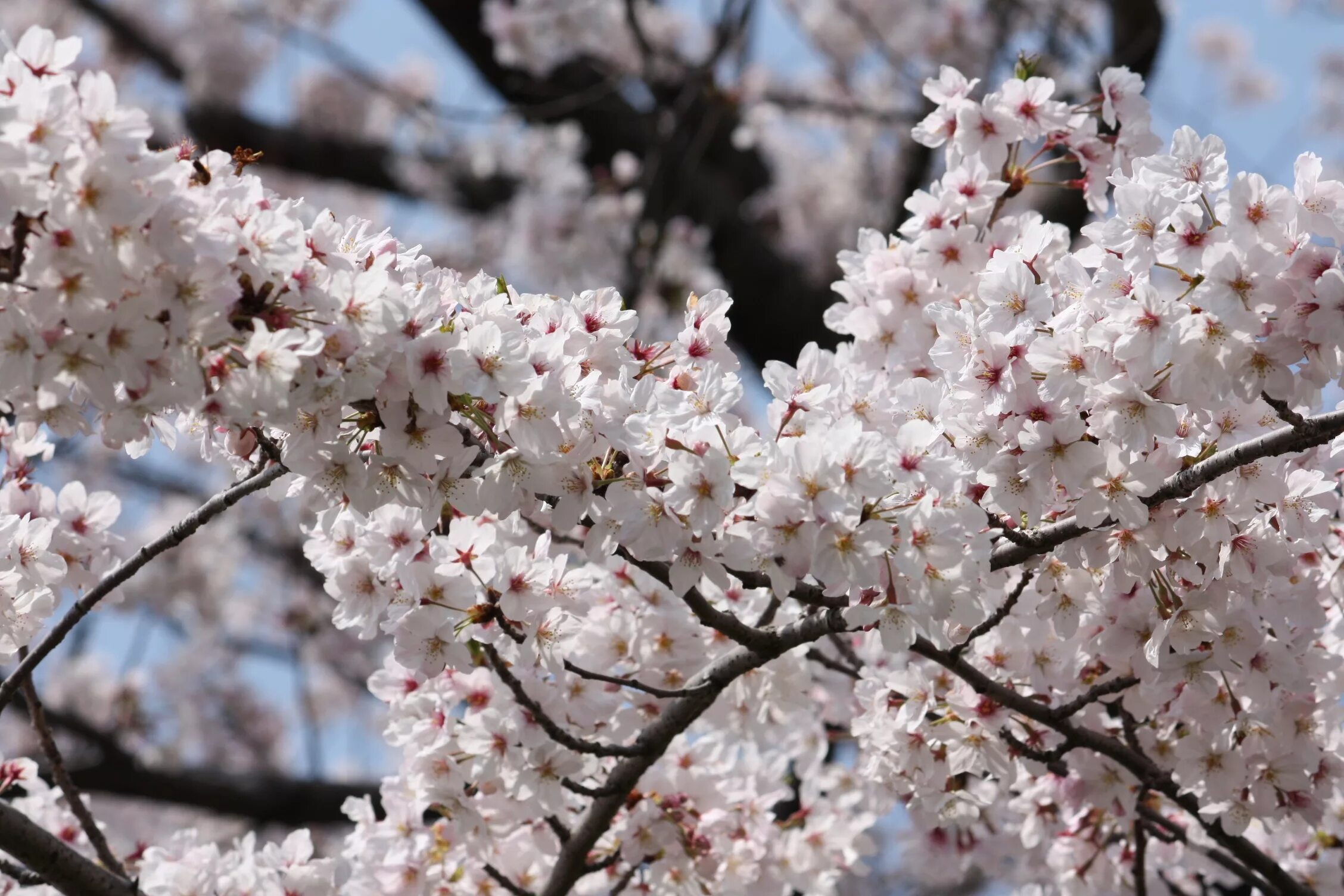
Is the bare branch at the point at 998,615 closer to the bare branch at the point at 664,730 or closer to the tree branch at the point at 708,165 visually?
the bare branch at the point at 664,730

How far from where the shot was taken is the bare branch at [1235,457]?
1.80m

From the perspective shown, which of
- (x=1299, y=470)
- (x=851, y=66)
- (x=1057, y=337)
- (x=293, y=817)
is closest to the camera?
(x=1057, y=337)

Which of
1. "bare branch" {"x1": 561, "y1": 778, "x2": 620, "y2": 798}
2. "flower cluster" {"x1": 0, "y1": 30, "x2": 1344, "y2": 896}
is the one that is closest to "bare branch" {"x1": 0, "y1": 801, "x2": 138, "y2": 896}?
"flower cluster" {"x1": 0, "y1": 30, "x2": 1344, "y2": 896}

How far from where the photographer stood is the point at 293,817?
5102 mm

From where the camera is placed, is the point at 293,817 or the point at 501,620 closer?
the point at 501,620

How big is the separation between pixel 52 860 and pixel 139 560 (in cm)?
55

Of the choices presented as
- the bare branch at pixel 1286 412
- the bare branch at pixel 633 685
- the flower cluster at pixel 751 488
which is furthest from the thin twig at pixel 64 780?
the bare branch at pixel 1286 412

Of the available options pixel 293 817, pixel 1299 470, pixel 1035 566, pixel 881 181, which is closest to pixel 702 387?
pixel 1035 566

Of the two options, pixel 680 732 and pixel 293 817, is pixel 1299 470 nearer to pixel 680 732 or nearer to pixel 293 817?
pixel 680 732

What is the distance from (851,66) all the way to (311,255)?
31.6ft

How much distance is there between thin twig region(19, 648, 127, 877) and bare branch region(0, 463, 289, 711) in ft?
0.75

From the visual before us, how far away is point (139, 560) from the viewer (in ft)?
6.64

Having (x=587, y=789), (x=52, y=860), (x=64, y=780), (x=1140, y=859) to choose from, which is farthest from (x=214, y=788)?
(x=1140, y=859)

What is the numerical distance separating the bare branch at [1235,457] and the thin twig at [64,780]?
5.78 ft
